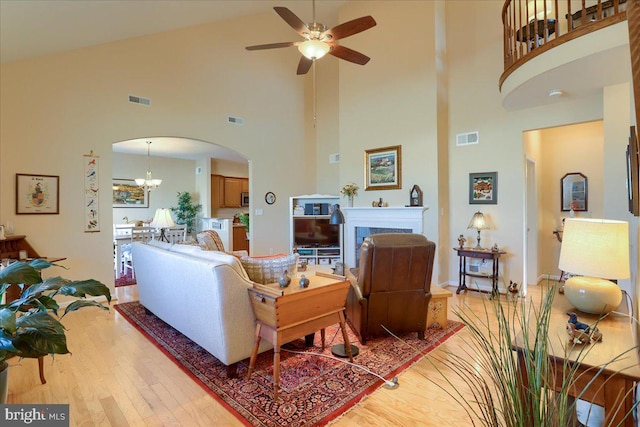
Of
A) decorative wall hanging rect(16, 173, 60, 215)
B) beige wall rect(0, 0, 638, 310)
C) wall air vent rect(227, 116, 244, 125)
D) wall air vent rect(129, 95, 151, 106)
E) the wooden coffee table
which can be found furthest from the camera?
wall air vent rect(227, 116, 244, 125)

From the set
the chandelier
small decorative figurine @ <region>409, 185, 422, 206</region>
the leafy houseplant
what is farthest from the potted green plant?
the leafy houseplant

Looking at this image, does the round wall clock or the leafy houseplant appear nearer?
the round wall clock

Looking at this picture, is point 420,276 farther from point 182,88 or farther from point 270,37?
point 270,37

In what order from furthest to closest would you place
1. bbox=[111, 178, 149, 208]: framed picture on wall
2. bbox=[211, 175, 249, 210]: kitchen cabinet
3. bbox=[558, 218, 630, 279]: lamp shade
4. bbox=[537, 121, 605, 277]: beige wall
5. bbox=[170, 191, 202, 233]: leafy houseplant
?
bbox=[211, 175, 249, 210]: kitchen cabinet
bbox=[170, 191, 202, 233]: leafy houseplant
bbox=[111, 178, 149, 208]: framed picture on wall
bbox=[537, 121, 605, 277]: beige wall
bbox=[558, 218, 630, 279]: lamp shade

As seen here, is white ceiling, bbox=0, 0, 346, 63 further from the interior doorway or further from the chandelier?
the interior doorway

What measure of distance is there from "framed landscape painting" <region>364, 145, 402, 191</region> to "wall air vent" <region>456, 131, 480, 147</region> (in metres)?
0.96

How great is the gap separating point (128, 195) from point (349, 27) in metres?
7.29

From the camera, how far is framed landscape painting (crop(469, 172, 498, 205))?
502cm

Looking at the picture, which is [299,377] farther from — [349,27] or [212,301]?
[349,27]

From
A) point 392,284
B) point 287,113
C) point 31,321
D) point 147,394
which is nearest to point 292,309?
point 392,284

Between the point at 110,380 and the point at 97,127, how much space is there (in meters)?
3.63

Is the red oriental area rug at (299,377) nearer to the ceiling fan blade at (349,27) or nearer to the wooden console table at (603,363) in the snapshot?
the wooden console table at (603,363)

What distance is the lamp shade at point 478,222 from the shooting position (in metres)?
4.95

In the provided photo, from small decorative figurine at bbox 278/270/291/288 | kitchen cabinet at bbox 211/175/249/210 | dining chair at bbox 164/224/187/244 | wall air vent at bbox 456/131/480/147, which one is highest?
wall air vent at bbox 456/131/480/147
